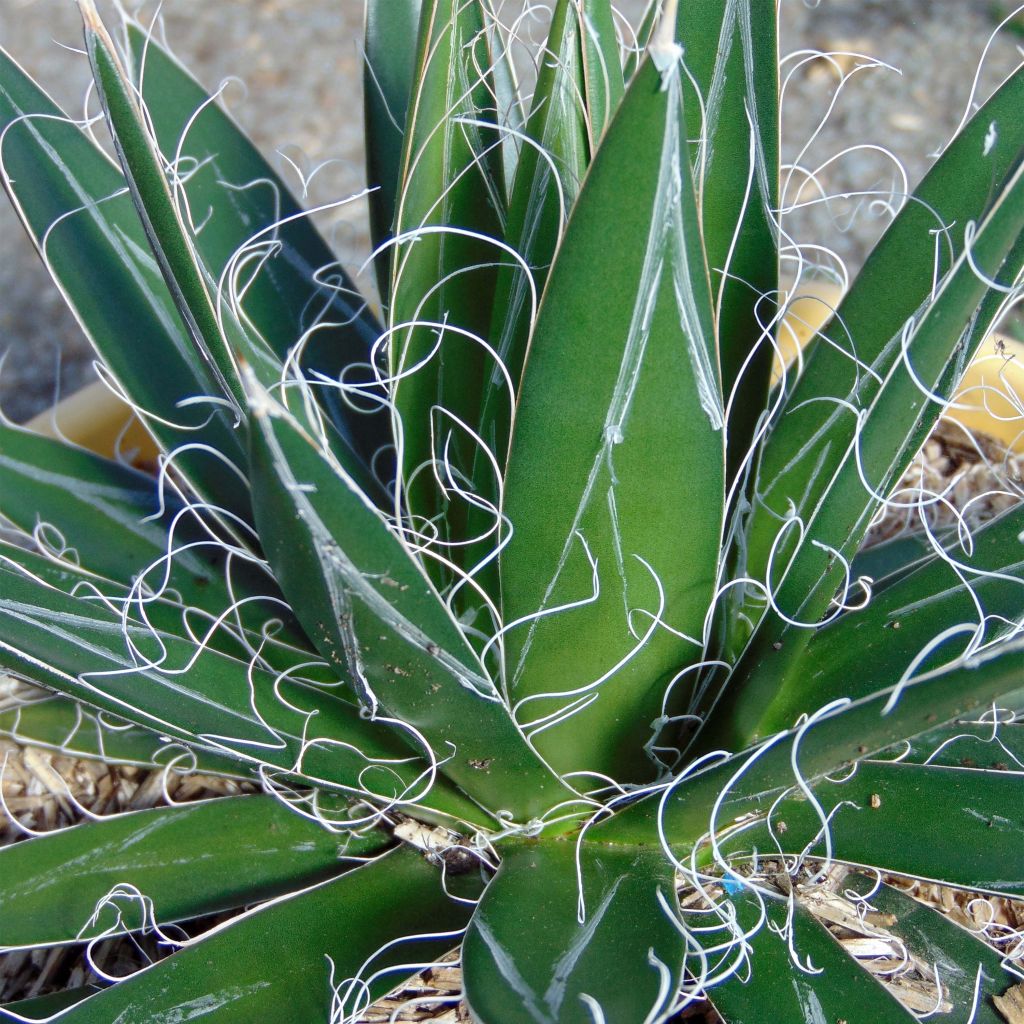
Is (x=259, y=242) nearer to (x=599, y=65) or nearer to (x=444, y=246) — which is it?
(x=444, y=246)

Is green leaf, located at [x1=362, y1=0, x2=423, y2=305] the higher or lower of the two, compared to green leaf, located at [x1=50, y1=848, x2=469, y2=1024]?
higher

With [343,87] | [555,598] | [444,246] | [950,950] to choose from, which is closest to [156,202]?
[444,246]

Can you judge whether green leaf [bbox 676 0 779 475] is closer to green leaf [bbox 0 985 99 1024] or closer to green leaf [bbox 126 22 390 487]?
green leaf [bbox 126 22 390 487]

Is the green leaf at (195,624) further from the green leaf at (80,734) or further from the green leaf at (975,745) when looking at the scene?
the green leaf at (975,745)

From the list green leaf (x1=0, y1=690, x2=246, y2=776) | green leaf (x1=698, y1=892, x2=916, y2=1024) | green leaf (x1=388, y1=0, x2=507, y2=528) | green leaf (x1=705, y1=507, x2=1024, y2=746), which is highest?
green leaf (x1=388, y1=0, x2=507, y2=528)

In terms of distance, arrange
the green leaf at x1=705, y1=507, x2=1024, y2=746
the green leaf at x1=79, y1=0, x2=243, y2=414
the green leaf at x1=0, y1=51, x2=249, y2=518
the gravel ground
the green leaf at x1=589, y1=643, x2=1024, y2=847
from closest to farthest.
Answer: the green leaf at x1=589, y1=643, x2=1024, y2=847
the green leaf at x1=79, y1=0, x2=243, y2=414
the green leaf at x1=705, y1=507, x2=1024, y2=746
the green leaf at x1=0, y1=51, x2=249, y2=518
the gravel ground

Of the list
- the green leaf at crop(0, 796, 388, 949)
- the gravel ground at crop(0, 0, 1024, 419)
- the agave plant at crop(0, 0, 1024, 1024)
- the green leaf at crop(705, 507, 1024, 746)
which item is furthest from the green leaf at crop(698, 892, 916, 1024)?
the gravel ground at crop(0, 0, 1024, 419)

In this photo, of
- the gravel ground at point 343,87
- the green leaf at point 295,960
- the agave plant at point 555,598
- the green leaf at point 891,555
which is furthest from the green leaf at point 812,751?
the gravel ground at point 343,87
